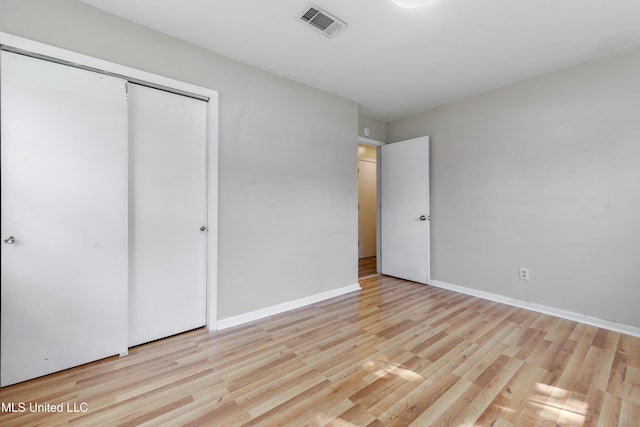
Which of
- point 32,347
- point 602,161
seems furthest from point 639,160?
point 32,347

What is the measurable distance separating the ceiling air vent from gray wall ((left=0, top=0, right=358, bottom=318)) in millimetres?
872

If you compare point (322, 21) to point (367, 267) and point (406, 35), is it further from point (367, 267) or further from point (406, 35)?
point (367, 267)

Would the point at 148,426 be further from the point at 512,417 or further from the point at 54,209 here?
the point at 512,417

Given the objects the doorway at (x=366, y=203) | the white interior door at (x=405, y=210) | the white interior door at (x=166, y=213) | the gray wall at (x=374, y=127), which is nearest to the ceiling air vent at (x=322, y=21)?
the white interior door at (x=166, y=213)

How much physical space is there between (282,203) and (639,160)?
131 inches

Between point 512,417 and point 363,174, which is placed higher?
point 363,174

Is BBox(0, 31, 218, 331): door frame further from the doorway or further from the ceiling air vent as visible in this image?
the doorway

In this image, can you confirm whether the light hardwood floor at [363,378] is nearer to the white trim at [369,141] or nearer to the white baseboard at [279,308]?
the white baseboard at [279,308]

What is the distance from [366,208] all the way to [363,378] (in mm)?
4442

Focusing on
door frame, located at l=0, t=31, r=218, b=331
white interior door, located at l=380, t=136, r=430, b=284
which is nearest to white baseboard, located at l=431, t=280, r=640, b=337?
white interior door, located at l=380, t=136, r=430, b=284

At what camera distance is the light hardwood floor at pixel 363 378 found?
1.46 meters

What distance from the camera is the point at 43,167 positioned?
5.77 feet

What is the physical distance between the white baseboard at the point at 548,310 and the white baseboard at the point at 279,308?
1366 millimetres

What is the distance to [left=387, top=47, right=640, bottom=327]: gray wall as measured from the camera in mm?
2434
